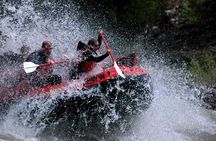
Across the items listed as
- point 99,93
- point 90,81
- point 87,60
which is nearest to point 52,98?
point 90,81

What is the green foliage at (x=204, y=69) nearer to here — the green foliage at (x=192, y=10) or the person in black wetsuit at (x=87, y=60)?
the green foliage at (x=192, y=10)

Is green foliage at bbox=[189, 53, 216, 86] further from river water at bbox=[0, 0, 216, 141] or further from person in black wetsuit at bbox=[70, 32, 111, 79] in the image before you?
person in black wetsuit at bbox=[70, 32, 111, 79]

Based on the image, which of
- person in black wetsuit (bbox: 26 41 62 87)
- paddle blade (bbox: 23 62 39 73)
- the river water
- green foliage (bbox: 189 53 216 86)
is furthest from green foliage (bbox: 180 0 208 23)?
paddle blade (bbox: 23 62 39 73)

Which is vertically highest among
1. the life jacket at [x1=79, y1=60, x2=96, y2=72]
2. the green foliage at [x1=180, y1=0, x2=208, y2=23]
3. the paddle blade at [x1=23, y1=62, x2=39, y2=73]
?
the paddle blade at [x1=23, y1=62, x2=39, y2=73]

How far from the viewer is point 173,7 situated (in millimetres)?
16281

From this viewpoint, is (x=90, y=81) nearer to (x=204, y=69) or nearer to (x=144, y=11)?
(x=204, y=69)

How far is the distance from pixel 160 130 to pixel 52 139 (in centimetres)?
208

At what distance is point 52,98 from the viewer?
8.34 metres

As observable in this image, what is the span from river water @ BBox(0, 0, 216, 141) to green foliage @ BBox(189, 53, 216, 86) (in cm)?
28

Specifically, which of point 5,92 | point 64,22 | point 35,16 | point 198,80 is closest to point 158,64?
point 198,80

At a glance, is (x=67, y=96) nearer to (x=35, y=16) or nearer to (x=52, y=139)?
(x=52, y=139)

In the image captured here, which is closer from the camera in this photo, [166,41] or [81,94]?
[81,94]

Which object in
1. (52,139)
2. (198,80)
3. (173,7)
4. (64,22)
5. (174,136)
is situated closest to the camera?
(52,139)

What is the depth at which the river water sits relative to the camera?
27.5 ft
